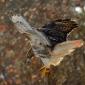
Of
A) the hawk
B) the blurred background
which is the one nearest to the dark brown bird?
the hawk

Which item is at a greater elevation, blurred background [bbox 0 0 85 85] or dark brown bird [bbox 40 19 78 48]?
dark brown bird [bbox 40 19 78 48]

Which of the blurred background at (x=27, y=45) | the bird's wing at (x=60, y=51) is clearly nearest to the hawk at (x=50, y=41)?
the bird's wing at (x=60, y=51)

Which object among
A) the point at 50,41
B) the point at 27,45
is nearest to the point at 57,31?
the point at 50,41

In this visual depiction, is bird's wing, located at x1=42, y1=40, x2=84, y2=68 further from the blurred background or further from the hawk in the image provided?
the blurred background

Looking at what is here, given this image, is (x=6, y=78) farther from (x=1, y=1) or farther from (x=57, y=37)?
(x=57, y=37)

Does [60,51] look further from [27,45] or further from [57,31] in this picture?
A: [27,45]

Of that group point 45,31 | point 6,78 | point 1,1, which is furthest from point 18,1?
point 45,31

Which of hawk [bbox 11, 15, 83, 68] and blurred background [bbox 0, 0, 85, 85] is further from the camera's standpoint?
blurred background [bbox 0, 0, 85, 85]

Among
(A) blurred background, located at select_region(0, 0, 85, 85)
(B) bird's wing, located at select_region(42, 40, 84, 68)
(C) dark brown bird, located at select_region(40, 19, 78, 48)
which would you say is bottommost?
(A) blurred background, located at select_region(0, 0, 85, 85)

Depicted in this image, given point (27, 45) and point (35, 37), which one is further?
point (27, 45)
